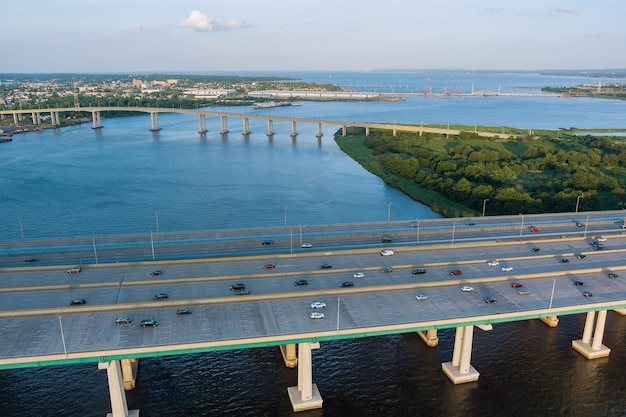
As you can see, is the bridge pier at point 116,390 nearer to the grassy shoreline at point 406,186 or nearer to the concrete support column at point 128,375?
the concrete support column at point 128,375

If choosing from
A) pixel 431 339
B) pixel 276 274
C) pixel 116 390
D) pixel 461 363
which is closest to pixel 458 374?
pixel 461 363

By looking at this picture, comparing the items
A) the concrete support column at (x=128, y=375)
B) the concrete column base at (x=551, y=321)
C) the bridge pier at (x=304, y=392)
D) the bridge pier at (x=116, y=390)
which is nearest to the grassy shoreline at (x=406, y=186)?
the concrete column base at (x=551, y=321)

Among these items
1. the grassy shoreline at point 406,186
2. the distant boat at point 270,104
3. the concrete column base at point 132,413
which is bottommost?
the concrete column base at point 132,413

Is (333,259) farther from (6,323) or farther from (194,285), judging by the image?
(6,323)

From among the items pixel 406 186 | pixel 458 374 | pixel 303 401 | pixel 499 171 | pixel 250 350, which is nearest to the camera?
pixel 303 401

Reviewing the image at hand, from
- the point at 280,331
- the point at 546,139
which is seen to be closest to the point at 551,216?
the point at 280,331

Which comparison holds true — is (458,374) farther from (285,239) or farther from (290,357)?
(285,239)
